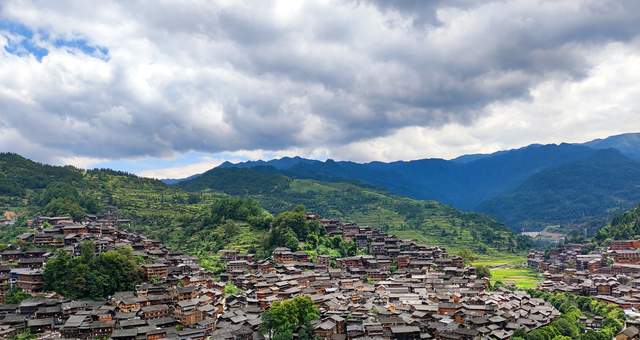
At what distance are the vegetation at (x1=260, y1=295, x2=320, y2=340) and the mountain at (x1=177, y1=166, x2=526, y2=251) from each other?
235 feet

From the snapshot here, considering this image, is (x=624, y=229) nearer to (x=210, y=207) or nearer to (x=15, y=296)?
(x=210, y=207)

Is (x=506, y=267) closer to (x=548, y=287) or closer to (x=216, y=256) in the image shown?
(x=548, y=287)

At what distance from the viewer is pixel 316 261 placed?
217 ft

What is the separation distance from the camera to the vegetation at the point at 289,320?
4153 cm

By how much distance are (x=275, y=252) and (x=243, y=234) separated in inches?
655

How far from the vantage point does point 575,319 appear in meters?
48.3

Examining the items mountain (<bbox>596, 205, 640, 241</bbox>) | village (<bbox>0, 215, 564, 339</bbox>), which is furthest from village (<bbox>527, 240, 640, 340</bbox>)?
mountain (<bbox>596, 205, 640, 241</bbox>)

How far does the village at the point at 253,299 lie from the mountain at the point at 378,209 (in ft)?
183

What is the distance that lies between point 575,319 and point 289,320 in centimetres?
2818

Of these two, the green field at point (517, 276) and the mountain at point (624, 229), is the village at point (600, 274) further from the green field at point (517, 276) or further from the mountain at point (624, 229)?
the mountain at point (624, 229)

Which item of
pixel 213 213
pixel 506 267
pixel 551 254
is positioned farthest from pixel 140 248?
pixel 551 254

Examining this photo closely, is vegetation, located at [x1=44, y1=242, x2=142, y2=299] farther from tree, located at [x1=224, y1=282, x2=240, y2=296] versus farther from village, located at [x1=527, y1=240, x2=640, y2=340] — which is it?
village, located at [x1=527, y1=240, x2=640, y2=340]

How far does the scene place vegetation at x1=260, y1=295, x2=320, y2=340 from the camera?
41.5 meters


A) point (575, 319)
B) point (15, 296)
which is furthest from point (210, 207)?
point (575, 319)
